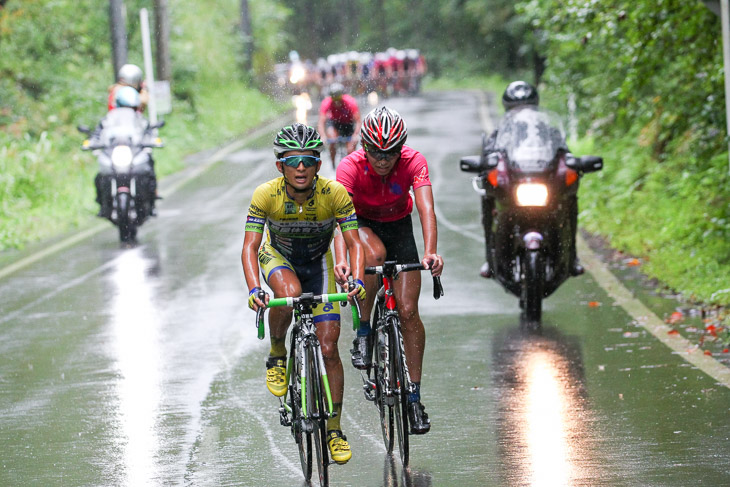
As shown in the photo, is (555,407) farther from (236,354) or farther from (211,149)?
(211,149)

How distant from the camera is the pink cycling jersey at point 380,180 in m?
7.76

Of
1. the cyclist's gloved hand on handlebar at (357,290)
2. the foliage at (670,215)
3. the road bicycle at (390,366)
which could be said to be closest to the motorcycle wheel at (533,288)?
the foliage at (670,215)

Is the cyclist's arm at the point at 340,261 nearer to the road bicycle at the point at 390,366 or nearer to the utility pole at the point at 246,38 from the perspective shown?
the road bicycle at the point at 390,366

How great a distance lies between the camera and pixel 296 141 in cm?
685

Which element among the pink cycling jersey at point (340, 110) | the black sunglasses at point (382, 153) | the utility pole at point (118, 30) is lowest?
the pink cycling jersey at point (340, 110)

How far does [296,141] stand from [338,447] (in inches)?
65.1

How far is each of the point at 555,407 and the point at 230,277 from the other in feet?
21.1

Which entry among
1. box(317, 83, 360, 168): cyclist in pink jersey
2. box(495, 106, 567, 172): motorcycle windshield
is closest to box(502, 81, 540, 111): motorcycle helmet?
box(495, 106, 567, 172): motorcycle windshield

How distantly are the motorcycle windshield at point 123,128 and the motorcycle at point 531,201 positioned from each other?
7.25m

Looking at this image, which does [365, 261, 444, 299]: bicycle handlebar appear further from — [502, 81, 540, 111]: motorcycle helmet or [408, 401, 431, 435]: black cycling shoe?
[502, 81, 540, 111]: motorcycle helmet

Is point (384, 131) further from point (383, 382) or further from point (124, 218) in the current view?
point (124, 218)

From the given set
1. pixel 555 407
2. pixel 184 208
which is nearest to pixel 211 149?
pixel 184 208

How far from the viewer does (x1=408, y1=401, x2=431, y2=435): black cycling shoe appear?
7.15 m

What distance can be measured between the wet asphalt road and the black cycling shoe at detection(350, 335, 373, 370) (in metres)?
0.44
